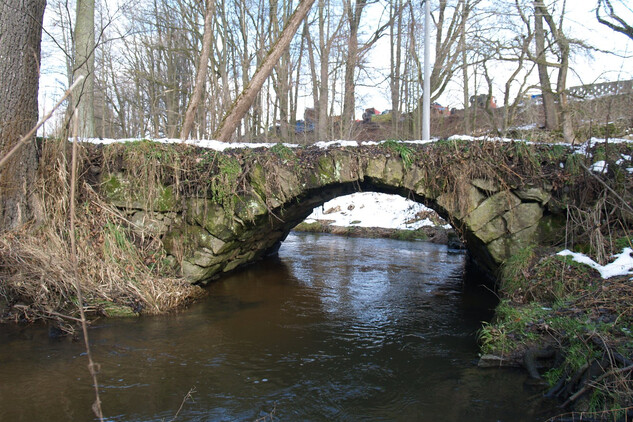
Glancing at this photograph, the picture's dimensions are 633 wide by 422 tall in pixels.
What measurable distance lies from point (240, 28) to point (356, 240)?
10029mm

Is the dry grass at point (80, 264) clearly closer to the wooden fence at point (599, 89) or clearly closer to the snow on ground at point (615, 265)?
the snow on ground at point (615, 265)

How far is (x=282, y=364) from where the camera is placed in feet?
15.4

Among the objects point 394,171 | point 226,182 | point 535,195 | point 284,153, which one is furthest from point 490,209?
point 226,182

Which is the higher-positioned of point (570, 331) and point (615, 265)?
point (615, 265)

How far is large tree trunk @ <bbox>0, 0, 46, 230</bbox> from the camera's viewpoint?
6191mm

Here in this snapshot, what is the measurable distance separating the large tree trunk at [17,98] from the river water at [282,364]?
1.95 metres

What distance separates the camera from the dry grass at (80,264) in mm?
5820

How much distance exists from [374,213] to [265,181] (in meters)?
9.79

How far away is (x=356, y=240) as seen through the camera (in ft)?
44.9

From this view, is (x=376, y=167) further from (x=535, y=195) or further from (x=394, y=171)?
(x=535, y=195)

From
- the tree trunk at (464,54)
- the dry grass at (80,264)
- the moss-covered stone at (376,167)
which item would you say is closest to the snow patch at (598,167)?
the moss-covered stone at (376,167)

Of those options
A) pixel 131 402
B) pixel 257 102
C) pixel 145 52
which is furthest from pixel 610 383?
pixel 145 52

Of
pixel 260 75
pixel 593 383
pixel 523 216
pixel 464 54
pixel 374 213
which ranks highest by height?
pixel 464 54

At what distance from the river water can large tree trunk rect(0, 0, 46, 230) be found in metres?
1.95
